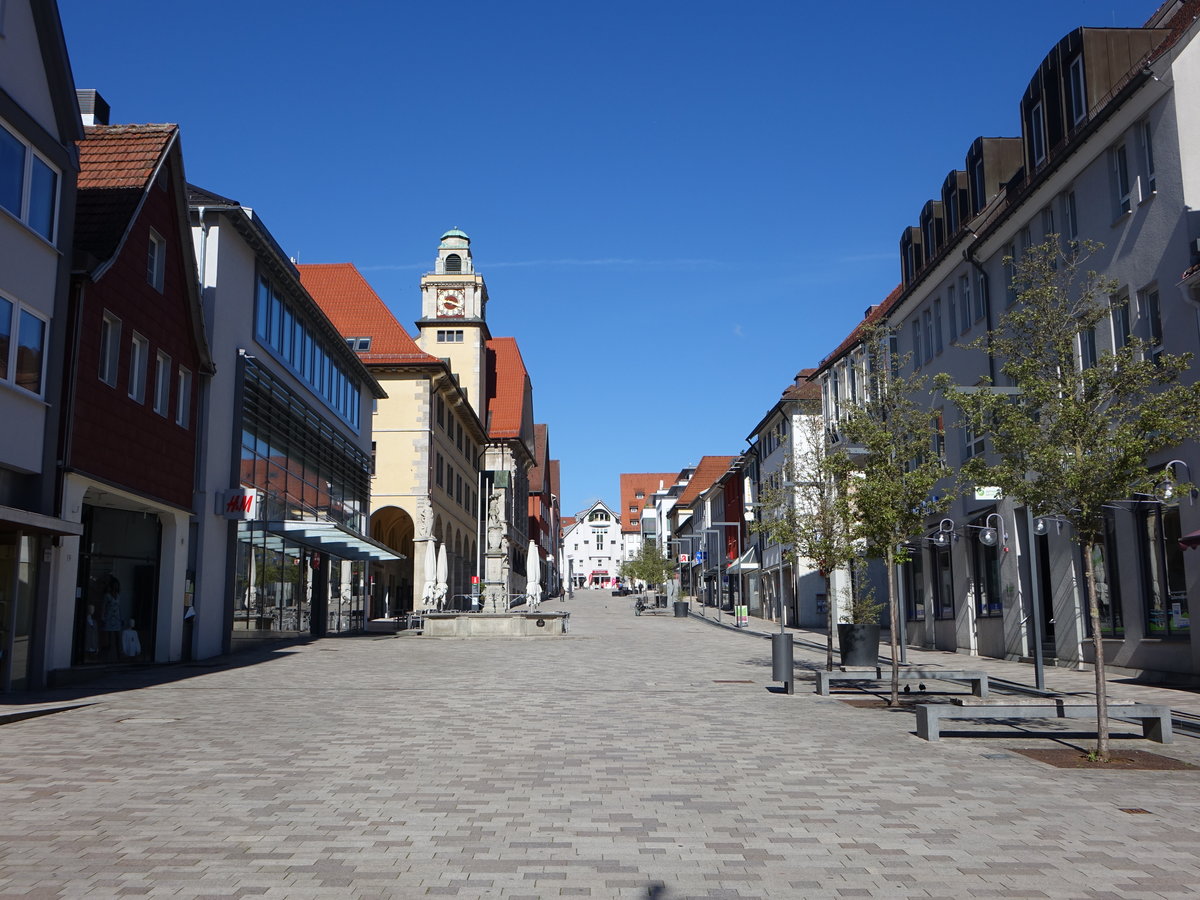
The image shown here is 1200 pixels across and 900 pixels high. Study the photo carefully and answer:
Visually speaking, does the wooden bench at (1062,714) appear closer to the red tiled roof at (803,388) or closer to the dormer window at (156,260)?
the dormer window at (156,260)

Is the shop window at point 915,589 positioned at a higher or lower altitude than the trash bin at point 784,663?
higher

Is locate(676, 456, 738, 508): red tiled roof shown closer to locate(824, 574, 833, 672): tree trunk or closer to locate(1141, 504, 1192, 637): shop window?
locate(824, 574, 833, 672): tree trunk

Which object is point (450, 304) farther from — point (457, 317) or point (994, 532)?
point (994, 532)

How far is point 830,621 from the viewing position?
80.8 ft

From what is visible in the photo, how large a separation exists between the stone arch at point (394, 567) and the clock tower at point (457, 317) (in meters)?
19.7

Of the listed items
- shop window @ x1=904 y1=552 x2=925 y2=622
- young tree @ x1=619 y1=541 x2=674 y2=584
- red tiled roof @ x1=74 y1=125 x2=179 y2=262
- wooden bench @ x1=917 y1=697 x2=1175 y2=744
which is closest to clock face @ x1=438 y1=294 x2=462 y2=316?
young tree @ x1=619 y1=541 x2=674 y2=584

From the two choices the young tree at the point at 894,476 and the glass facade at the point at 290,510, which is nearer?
the young tree at the point at 894,476

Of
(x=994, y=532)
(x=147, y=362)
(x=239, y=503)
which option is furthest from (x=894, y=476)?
(x=239, y=503)

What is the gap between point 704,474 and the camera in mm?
118000

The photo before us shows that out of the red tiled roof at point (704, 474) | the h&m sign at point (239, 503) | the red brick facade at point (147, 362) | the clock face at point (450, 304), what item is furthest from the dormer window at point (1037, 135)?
the red tiled roof at point (704, 474)

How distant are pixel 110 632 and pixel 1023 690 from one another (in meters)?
17.4

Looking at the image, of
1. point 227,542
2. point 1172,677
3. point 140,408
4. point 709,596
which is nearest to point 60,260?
point 140,408

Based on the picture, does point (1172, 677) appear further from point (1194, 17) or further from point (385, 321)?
point (385, 321)

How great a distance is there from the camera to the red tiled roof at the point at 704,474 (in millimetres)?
116688
